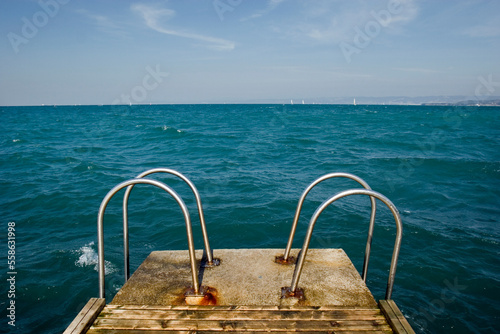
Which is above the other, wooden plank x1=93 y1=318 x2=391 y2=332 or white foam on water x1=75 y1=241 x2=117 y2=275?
wooden plank x1=93 y1=318 x2=391 y2=332

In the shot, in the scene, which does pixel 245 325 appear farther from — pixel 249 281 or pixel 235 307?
pixel 249 281

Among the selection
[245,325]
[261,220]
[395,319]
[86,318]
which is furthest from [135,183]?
[261,220]

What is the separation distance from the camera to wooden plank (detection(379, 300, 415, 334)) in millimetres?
2496

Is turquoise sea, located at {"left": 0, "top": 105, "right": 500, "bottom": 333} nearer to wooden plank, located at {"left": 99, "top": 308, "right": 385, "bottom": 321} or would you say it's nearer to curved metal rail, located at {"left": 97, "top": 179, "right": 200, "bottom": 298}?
wooden plank, located at {"left": 99, "top": 308, "right": 385, "bottom": 321}

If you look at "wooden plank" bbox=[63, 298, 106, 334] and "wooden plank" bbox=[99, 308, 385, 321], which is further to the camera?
"wooden plank" bbox=[99, 308, 385, 321]

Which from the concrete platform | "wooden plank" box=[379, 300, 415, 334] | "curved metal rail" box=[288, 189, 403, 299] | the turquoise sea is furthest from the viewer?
the turquoise sea

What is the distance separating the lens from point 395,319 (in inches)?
101

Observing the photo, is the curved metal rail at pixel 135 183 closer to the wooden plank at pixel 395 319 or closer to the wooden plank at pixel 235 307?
the wooden plank at pixel 235 307

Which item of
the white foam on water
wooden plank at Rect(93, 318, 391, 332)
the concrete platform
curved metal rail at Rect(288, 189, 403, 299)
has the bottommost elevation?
Answer: the white foam on water

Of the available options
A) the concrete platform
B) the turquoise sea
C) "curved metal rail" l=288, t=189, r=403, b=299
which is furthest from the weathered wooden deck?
the turquoise sea

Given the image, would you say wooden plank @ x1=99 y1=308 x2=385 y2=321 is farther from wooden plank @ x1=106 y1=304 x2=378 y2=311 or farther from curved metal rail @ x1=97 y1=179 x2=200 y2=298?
curved metal rail @ x1=97 y1=179 x2=200 y2=298

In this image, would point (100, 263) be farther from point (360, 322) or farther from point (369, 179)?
point (369, 179)

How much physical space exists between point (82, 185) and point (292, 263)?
11.6 m

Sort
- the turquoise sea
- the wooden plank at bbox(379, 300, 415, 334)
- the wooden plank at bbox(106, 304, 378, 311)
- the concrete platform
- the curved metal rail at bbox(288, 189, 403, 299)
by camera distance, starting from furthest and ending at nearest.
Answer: the turquoise sea, the concrete platform, the wooden plank at bbox(106, 304, 378, 311), the curved metal rail at bbox(288, 189, 403, 299), the wooden plank at bbox(379, 300, 415, 334)
